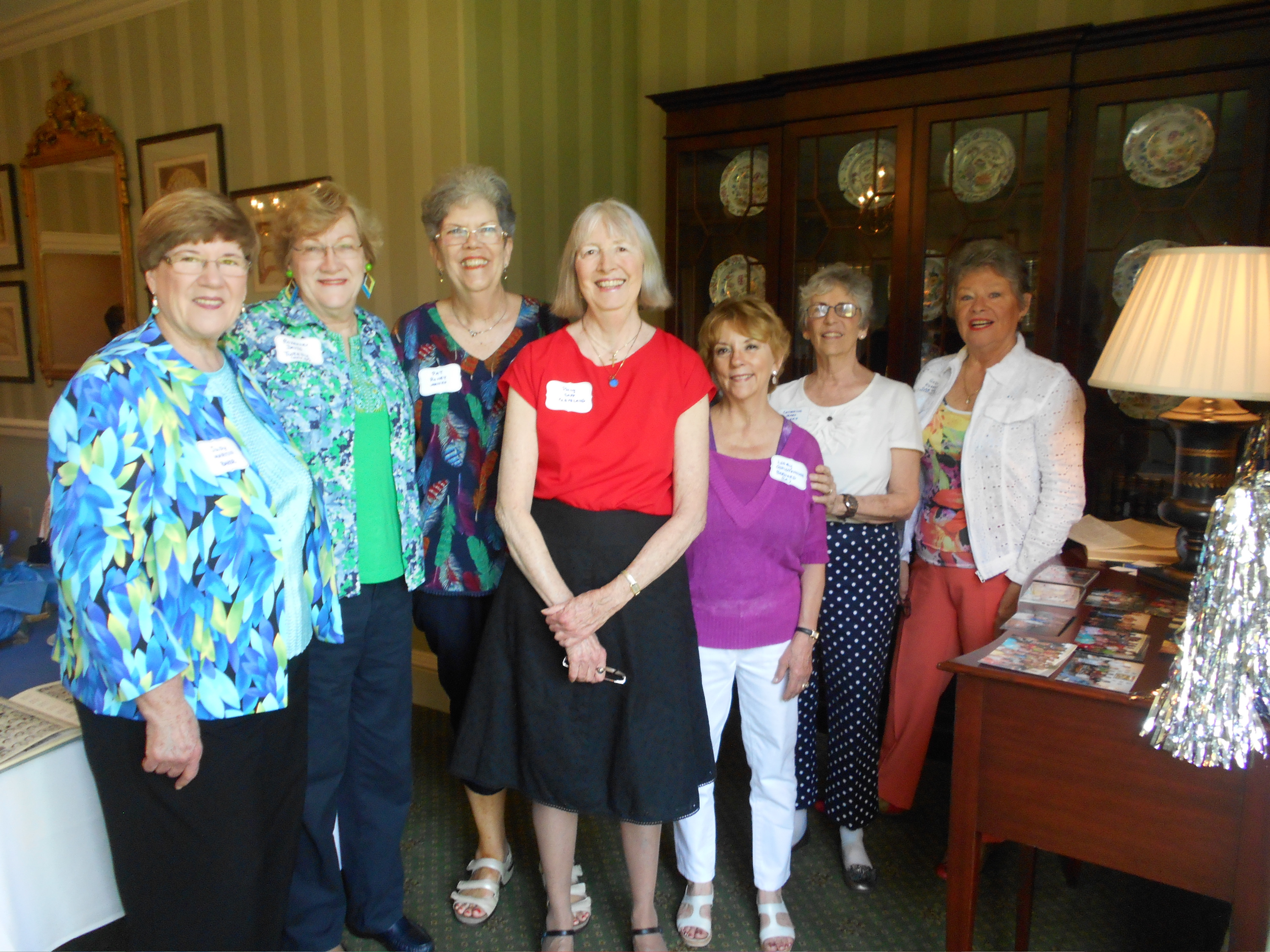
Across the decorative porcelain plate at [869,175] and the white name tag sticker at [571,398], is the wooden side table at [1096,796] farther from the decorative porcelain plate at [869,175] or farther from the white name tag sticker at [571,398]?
the decorative porcelain plate at [869,175]

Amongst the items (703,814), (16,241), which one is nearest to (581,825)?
(703,814)

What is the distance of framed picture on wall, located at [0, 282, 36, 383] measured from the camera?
4.93m

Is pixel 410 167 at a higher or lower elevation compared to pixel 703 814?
higher

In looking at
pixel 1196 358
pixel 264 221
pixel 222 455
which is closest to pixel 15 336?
pixel 264 221

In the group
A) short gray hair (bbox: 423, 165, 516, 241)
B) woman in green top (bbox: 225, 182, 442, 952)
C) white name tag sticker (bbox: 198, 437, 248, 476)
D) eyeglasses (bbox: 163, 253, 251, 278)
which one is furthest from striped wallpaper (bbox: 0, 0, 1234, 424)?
white name tag sticker (bbox: 198, 437, 248, 476)

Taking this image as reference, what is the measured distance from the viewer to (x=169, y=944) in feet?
4.53

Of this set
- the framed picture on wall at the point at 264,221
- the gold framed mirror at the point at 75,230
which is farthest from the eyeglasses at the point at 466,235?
the gold framed mirror at the point at 75,230

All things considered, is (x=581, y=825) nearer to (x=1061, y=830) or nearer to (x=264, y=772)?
(x=264, y=772)

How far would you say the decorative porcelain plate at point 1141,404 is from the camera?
262 centimetres

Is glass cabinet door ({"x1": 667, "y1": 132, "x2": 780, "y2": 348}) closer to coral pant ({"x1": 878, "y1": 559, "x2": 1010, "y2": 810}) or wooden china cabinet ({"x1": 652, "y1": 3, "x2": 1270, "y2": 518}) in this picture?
wooden china cabinet ({"x1": 652, "y1": 3, "x2": 1270, "y2": 518})

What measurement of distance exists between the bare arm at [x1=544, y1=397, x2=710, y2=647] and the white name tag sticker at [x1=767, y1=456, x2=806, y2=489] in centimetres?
21

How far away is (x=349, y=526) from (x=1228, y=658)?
1.54 metres

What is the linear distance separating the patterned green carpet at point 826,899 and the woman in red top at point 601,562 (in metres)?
0.52

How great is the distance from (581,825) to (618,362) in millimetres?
1500
